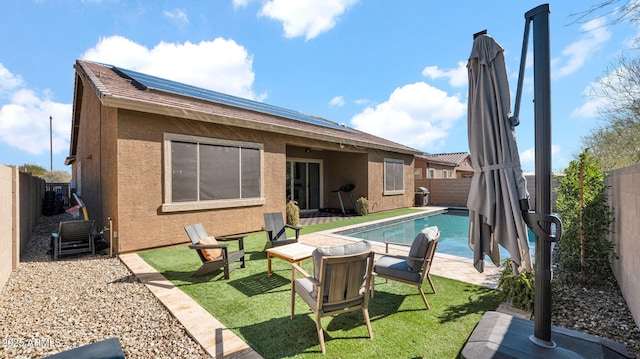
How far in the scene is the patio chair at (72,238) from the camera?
629cm

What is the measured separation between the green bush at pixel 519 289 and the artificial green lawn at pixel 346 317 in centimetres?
28

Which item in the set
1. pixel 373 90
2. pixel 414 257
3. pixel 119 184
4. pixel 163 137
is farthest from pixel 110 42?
pixel 414 257

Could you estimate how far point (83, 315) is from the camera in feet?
11.9

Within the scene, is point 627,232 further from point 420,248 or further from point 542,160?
point 542,160

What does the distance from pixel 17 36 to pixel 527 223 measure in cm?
1460

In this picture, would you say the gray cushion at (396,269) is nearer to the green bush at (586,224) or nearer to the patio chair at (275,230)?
the patio chair at (275,230)

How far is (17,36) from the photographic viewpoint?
943cm

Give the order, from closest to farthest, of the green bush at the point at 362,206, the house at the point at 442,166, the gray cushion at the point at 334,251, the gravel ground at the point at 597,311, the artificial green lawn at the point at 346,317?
the artificial green lawn at the point at 346,317
the gray cushion at the point at 334,251
the gravel ground at the point at 597,311
the green bush at the point at 362,206
the house at the point at 442,166

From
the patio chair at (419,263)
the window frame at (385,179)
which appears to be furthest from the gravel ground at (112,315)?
the window frame at (385,179)

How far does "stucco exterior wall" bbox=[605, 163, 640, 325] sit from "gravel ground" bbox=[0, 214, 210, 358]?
4.98m

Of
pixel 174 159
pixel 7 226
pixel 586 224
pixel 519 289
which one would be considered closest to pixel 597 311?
pixel 519 289

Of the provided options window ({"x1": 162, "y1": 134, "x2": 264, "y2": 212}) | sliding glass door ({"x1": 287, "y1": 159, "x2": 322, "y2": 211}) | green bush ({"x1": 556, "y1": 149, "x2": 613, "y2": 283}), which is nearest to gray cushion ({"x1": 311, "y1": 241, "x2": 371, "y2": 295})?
green bush ({"x1": 556, "y1": 149, "x2": 613, "y2": 283})

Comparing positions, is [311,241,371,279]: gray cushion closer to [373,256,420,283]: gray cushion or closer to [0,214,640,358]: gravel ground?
[373,256,420,283]: gray cushion

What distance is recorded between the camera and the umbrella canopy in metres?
2.26
